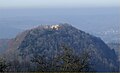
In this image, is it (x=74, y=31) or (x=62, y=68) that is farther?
(x=74, y=31)

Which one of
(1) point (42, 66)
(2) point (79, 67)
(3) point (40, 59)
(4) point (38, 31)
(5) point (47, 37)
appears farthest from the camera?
(4) point (38, 31)

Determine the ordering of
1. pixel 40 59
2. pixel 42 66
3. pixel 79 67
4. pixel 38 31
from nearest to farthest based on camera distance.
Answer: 1. pixel 79 67
2. pixel 42 66
3. pixel 40 59
4. pixel 38 31

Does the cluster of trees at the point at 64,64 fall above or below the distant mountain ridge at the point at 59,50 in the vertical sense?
above

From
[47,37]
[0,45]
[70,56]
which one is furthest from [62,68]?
[47,37]

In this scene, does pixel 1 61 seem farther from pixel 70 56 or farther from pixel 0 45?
pixel 0 45

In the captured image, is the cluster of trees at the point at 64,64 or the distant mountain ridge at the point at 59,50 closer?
the cluster of trees at the point at 64,64

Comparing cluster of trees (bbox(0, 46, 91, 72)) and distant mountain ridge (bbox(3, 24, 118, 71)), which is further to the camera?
distant mountain ridge (bbox(3, 24, 118, 71))

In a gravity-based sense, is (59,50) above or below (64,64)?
above

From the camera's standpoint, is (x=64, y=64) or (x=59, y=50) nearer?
(x=64, y=64)

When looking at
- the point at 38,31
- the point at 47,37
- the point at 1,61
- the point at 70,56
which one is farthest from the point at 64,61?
the point at 38,31

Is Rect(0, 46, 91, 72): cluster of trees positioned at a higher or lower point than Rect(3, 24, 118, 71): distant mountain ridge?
higher
